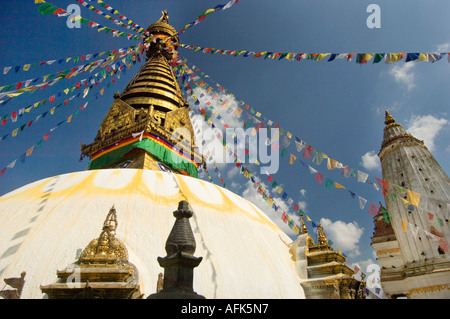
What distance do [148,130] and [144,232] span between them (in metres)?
6.63

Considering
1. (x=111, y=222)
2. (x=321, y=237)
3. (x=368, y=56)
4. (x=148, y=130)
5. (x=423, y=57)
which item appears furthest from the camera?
(x=148, y=130)

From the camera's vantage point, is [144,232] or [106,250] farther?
[144,232]

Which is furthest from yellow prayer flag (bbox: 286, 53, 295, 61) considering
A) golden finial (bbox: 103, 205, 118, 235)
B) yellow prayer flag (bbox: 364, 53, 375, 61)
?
A: golden finial (bbox: 103, 205, 118, 235)

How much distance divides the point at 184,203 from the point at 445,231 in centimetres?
2195

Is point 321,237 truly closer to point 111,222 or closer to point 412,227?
point 111,222

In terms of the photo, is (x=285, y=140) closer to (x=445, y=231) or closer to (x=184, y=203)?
(x=184, y=203)

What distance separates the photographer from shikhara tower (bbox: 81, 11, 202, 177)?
11.4 m

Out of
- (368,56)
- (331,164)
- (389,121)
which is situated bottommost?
(331,164)

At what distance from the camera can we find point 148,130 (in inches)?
452

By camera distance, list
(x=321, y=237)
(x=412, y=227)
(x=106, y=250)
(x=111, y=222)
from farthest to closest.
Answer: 1. (x=412, y=227)
2. (x=321, y=237)
3. (x=111, y=222)
4. (x=106, y=250)

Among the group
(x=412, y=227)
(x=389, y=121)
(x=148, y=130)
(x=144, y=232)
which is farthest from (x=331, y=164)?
(x=389, y=121)

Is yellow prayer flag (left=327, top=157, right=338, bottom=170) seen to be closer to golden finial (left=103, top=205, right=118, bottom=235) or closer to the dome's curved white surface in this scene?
the dome's curved white surface

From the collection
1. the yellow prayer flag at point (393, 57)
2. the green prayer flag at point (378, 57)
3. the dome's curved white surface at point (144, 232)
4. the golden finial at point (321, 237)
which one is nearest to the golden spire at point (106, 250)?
the dome's curved white surface at point (144, 232)

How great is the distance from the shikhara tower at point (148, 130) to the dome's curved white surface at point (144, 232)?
3.82m
